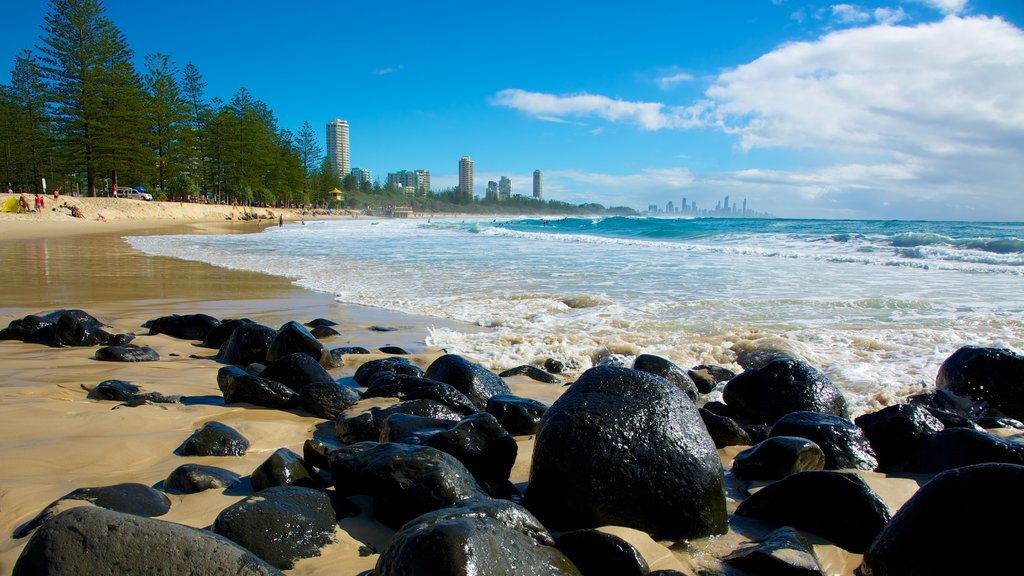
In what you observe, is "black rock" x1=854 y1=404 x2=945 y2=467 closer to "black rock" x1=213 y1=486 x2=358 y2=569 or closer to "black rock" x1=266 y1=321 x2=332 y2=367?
"black rock" x1=213 y1=486 x2=358 y2=569

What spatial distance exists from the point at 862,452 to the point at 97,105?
5585 centimetres

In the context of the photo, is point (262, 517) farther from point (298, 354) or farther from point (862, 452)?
point (862, 452)

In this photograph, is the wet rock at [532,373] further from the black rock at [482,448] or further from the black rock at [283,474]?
the black rock at [283,474]

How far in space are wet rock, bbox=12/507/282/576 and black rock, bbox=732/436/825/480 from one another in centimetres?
237

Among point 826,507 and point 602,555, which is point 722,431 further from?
point 602,555

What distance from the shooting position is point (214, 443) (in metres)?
3.03

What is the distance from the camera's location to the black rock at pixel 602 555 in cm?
197

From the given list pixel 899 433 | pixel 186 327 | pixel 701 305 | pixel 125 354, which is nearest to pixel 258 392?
pixel 125 354

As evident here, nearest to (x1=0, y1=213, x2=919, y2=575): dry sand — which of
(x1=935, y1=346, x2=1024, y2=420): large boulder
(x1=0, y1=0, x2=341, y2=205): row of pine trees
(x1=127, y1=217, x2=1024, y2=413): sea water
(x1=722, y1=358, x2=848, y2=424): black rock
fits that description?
(x1=722, y1=358, x2=848, y2=424): black rock

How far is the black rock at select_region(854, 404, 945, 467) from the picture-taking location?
3.45m

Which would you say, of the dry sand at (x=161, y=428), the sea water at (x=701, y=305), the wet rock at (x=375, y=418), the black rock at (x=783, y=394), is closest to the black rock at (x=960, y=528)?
the dry sand at (x=161, y=428)

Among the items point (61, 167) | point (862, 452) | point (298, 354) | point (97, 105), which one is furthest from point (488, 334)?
point (61, 167)

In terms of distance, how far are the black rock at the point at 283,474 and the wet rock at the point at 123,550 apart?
2.95 ft

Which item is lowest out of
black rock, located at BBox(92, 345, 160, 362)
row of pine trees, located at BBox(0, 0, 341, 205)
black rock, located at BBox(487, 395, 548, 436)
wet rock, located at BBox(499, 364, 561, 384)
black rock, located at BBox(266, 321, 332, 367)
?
wet rock, located at BBox(499, 364, 561, 384)
